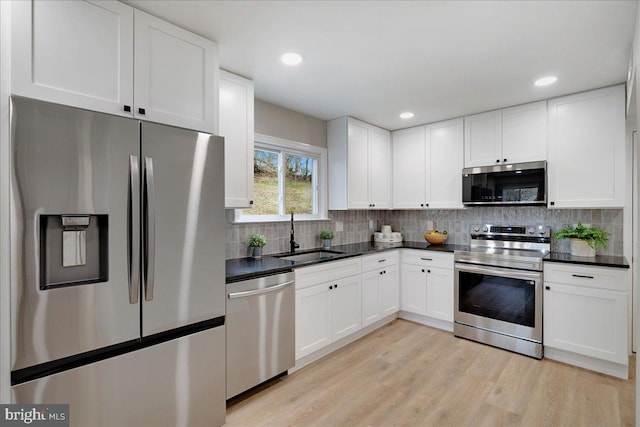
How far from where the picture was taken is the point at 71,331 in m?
1.45

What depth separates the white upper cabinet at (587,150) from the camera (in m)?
2.77

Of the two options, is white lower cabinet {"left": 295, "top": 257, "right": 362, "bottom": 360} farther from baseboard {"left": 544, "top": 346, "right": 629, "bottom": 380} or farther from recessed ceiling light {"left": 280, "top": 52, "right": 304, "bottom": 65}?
baseboard {"left": 544, "top": 346, "right": 629, "bottom": 380}

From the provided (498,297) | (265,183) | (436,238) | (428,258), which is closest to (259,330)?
(265,183)

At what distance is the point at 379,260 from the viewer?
11.9 ft

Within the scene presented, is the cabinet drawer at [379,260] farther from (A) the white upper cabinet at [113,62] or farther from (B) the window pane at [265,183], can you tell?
(A) the white upper cabinet at [113,62]

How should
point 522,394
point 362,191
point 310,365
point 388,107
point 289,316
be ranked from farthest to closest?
point 362,191 → point 388,107 → point 310,365 → point 289,316 → point 522,394

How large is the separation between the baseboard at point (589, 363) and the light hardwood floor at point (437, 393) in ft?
0.22

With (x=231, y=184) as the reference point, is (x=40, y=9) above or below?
above

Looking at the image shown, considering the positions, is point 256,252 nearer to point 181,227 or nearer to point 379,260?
point 181,227

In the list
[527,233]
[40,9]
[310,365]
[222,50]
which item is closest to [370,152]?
[527,233]

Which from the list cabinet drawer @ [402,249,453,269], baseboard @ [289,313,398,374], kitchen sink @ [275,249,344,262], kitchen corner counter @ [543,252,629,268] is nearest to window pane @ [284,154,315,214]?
kitchen sink @ [275,249,344,262]

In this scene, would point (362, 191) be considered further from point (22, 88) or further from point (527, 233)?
point (22, 88)

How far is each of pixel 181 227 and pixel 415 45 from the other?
188 centimetres

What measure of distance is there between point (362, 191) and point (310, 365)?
201 cm
